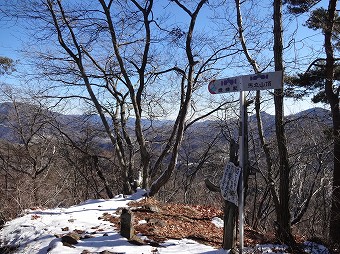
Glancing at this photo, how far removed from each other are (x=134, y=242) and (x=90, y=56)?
20.8ft

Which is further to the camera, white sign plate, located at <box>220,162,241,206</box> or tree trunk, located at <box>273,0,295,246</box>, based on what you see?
tree trunk, located at <box>273,0,295,246</box>

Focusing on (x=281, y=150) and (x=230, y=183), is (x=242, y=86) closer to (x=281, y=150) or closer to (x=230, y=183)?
(x=230, y=183)

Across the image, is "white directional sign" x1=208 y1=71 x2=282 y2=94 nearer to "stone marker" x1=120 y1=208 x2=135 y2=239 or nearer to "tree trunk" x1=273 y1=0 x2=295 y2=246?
"tree trunk" x1=273 y1=0 x2=295 y2=246

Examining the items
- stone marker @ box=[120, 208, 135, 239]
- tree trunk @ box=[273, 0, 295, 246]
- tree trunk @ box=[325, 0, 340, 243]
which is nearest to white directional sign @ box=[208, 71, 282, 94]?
tree trunk @ box=[273, 0, 295, 246]

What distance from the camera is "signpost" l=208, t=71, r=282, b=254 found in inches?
149

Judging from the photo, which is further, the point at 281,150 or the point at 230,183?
the point at 281,150

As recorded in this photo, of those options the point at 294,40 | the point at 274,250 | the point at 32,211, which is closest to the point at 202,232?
the point at 274,250

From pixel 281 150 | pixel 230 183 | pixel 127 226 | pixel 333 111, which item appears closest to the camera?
pixel 230 183

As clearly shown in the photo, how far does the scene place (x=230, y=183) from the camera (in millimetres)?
4129

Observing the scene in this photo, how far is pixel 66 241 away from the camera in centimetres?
455

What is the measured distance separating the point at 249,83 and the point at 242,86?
3.8 inches

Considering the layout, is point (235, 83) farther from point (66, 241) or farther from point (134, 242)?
point (66, 241)

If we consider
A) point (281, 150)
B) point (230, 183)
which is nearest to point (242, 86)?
point (230, 183)

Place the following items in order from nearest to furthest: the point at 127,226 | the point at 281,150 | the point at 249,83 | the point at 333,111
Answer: the point at 249,83 < the point at 127,226 < the point at 281,150 < the point at 333,111
